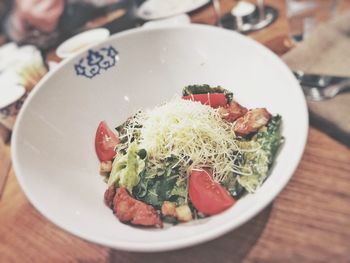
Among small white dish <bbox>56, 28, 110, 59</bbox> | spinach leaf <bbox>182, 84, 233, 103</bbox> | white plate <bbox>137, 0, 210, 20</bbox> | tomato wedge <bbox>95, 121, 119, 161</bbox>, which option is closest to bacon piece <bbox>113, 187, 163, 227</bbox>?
tomato wedge <bbox>95, 121, 119, 161</bbox>

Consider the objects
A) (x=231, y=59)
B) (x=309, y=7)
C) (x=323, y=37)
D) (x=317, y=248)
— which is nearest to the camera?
(x=317, y=248)

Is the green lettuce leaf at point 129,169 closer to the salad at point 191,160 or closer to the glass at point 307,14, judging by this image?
the salad at point 191,160

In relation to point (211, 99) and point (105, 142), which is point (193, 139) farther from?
point (105, 142)

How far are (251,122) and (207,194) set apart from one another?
0.49 ft

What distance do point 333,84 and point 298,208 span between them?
0.30 meters

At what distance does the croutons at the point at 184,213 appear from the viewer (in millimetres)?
614

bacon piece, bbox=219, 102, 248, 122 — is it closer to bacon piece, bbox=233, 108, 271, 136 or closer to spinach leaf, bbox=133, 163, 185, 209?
bacon piece, bbox=233, 108, 271, 136

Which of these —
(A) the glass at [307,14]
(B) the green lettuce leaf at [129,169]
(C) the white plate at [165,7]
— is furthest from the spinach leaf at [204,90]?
(C) the white plate at [165,7]

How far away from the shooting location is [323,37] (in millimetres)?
1000

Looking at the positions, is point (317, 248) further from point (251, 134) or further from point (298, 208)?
point (251, 134)

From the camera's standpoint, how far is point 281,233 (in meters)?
0.68

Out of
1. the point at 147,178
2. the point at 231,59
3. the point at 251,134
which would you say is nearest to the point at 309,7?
the point at 231,59

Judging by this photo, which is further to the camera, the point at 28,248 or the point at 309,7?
the point at 309,7

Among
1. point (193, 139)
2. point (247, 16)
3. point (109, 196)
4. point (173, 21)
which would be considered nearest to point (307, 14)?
point (247, 16)
